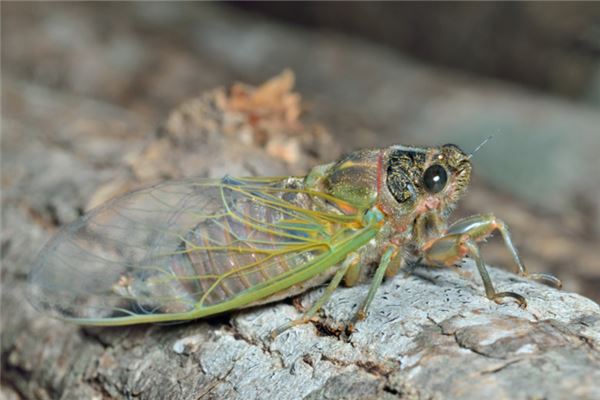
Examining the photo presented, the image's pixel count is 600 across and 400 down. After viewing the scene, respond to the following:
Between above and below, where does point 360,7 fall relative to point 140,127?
above

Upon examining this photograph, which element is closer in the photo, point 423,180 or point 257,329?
point 257,329

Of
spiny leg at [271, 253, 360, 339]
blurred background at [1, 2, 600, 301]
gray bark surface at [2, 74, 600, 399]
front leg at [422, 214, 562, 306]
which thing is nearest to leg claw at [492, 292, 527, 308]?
gray bark surface at [2, 74, 600, 399]

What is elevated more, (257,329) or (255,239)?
(255,239)

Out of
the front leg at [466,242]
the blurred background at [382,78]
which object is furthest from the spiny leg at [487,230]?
the blurred background at [382,78]

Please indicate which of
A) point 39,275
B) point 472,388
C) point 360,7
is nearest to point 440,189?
point 472,388

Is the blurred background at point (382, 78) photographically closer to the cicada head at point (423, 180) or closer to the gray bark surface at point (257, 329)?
the gray bark surface at point (257, 329)

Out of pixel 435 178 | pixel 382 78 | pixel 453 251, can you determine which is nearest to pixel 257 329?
pixel 453 251

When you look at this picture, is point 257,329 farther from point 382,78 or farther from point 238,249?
point 382,78

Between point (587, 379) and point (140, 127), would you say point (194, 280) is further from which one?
point (140, 127)
